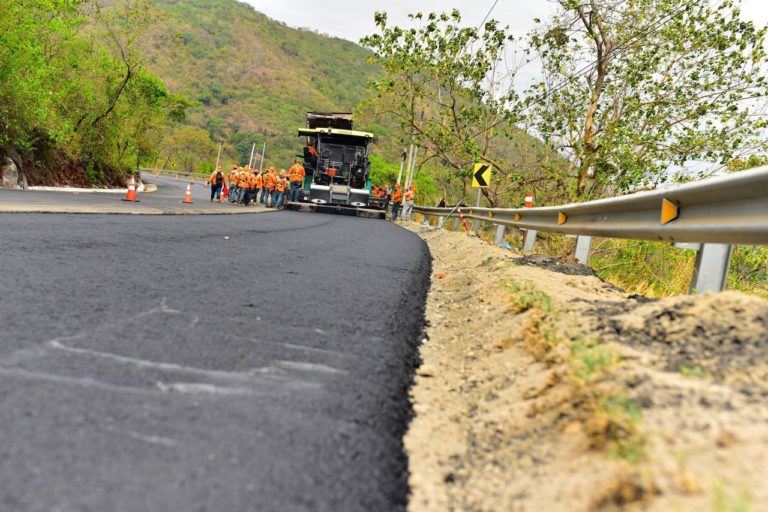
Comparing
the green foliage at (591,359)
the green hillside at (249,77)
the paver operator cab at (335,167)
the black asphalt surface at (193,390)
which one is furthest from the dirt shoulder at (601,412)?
the green hillside at (249,77)

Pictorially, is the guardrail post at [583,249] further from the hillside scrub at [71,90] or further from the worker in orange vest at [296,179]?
the worker in orange vest at [296,179]

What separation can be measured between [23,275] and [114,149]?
2846 centimetres

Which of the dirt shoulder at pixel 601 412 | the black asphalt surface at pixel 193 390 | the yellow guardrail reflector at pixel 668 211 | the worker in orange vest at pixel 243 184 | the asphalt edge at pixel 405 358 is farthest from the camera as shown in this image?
the worker in orange vest at pixel 243 184

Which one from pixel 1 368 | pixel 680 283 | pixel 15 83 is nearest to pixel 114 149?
pixel 15 83

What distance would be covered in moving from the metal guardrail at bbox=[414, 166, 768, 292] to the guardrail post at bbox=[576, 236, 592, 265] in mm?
286

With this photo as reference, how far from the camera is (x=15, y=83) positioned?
61.5ft

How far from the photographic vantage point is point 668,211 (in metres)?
4.50

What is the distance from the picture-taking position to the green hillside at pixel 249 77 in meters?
117

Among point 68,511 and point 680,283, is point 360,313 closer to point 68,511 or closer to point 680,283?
point 68,511

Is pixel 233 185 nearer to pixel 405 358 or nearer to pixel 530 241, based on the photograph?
pixel 530 241

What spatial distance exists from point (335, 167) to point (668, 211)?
2321 centimetres

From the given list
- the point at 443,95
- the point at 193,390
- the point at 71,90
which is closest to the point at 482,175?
the point at 443,95

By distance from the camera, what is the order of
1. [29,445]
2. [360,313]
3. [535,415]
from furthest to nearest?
[360,313], [535,415], [29,445]

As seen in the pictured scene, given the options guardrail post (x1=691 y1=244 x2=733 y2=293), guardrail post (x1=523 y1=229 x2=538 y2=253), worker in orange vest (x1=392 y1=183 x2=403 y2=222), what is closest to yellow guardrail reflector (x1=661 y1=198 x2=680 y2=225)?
guardrail post (x1=691 y1=244 x2=733 y2=293)
